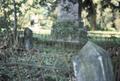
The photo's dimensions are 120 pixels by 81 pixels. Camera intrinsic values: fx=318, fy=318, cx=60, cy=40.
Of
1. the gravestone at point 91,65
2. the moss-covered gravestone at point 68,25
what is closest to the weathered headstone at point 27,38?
the moss-covered gravestone at point 68,25

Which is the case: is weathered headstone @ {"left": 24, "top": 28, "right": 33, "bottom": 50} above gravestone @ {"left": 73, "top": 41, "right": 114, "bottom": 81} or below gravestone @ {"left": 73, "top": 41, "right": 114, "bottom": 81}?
below

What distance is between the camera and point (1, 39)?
29.7 feet

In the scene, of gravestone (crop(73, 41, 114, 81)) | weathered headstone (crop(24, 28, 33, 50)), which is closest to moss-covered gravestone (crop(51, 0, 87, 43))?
weathered headstone (crop(24, 28, 33, 50))

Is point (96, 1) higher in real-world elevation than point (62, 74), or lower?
higher

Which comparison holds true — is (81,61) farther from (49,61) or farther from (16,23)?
(16,23)

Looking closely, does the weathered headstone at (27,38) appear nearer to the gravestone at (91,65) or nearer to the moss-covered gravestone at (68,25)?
the moss-covered gravestone at (68,25)

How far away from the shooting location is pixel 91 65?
136 inches

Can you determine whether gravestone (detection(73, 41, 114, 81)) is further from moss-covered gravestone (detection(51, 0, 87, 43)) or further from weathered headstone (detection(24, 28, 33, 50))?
moss-covered gravestone (detection(51, 0, 87, 43))

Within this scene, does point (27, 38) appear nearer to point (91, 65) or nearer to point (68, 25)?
point (68, 25)

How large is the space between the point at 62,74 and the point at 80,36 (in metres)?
8.45

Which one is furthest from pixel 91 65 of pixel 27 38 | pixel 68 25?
pixel 68 25

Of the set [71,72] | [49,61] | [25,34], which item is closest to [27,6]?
[25,34]

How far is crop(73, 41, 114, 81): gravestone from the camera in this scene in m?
3.45

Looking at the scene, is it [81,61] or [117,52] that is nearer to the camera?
[81,61]
